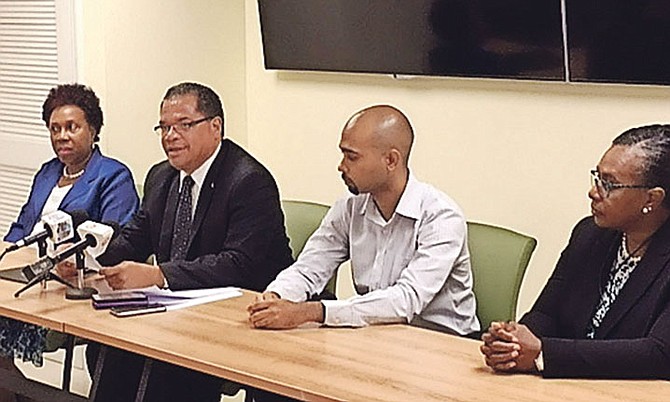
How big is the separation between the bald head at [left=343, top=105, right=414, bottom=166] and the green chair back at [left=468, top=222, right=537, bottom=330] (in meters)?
0.33

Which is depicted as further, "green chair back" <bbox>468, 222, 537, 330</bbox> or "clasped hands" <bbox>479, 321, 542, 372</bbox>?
"green chair back" <bbox>468, 222, 537, 330</bbox>

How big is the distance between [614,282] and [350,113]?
2.00m

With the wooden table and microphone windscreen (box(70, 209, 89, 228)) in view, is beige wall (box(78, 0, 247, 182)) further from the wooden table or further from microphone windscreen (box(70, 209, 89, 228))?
the wooden table

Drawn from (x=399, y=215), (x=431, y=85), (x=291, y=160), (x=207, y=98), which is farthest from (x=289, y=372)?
(x=291, y=160)

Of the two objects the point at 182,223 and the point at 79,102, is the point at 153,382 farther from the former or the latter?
the point at 79,102

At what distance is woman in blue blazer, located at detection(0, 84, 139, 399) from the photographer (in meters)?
3.81

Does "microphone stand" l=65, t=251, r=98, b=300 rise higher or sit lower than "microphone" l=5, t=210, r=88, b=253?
lower

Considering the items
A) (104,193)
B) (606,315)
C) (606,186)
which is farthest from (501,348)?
(104,193)

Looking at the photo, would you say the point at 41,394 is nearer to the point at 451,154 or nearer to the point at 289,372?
the point at 289,372

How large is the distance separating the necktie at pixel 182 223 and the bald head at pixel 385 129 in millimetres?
690

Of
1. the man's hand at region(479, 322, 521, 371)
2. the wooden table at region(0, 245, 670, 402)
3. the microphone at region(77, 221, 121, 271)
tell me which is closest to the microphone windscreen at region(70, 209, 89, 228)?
the microphone at region(77, 221, 121, 271)

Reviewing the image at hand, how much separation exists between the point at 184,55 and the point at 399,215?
6.07 feet

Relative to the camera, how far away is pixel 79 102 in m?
3.97

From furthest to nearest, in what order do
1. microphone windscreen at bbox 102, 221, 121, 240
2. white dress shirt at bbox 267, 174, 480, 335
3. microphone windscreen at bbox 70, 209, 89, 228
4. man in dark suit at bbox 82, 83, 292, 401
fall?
microphone windscreen at bbox 102, 221, 121, 240 < microphone windscreen at bbox 70, 209, 89, 228 < man in dark suit at bbox 82, 83, 292, 401 < white dress shirt at bbox 267, 174, 480, 335
